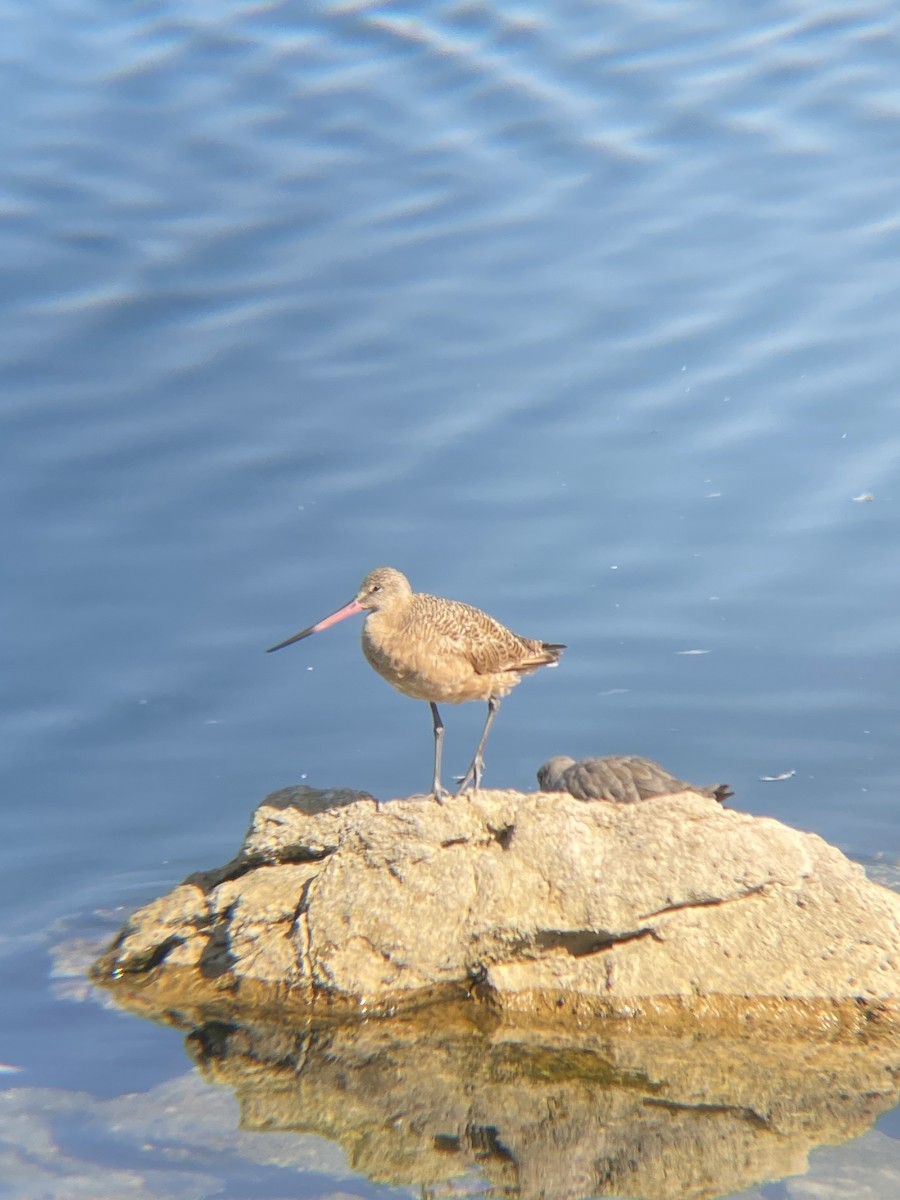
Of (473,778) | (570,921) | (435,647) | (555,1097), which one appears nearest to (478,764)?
(473,778)

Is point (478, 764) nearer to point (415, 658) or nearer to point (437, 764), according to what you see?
point (437, 764)

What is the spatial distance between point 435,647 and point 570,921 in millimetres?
1542

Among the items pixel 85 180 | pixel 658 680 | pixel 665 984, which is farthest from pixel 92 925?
pixel 85 180

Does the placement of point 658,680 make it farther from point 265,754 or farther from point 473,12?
point 473,12

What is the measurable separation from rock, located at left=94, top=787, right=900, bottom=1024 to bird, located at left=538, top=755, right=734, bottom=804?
631 millimetres

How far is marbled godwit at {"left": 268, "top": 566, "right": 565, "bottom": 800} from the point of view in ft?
21.9

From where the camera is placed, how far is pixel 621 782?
21.8 feet

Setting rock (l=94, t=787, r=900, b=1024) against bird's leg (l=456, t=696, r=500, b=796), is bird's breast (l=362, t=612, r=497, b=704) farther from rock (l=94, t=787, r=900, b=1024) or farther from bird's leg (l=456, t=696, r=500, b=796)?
rock (l=94, t=787, r=900, b=1024)

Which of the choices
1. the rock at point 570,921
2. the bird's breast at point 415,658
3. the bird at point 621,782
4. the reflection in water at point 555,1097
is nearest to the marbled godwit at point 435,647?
the bird's breast at point 415,658

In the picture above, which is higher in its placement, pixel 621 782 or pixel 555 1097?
pixel 621 782

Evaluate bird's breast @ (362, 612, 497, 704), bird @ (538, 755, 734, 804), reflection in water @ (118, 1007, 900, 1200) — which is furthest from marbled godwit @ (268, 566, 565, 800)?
reflection in water @ (118, 1007, 900, 1200)

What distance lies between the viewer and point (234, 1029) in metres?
5.62

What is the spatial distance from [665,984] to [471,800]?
0.97 metres

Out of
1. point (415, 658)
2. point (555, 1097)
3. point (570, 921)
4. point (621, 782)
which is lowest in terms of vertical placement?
point (555, 1097)
